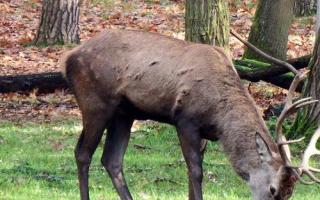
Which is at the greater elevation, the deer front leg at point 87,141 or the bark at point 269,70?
the deer front leg at point 87,141

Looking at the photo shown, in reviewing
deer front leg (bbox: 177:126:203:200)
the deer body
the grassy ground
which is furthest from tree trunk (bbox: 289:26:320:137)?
deer front leg (bbox: 177:126:203:200)

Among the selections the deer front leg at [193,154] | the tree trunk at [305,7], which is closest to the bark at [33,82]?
the deer front leg at [193,154]

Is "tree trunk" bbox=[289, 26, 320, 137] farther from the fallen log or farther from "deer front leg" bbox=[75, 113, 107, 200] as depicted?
"deer front leg" bbox=[75, 113, 107, 200]

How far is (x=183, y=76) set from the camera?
8469 mm

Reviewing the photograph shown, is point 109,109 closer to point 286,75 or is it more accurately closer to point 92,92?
point 92,92

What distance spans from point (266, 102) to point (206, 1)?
311 centimetres

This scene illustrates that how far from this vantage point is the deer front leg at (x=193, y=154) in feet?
27.1

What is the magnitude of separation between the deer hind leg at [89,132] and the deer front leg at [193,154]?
35.7 inches

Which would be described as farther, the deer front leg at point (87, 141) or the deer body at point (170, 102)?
the deer front leg at point (87, 141)

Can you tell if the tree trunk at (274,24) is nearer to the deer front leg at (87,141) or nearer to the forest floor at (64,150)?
the forest floor at (64,150)

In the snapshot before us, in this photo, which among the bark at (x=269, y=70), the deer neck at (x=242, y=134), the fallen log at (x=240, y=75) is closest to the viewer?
the deer neck at (x=242, y=134)

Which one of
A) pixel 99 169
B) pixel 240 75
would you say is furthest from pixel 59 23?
pixel 99 169

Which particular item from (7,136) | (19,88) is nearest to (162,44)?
(7,136)

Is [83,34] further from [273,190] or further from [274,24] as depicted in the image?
[273,190]
